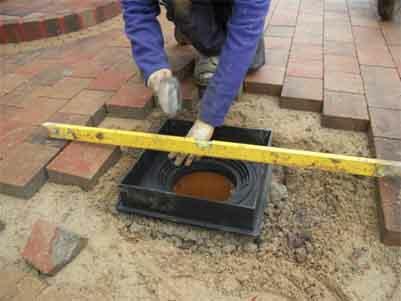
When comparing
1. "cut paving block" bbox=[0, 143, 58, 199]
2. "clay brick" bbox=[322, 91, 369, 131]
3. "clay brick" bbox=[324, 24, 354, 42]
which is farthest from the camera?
"clay brick" bbox=[324, 24, 354, 42]

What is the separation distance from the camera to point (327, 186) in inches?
69.4

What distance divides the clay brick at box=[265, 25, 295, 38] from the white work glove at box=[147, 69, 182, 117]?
59.7 inches

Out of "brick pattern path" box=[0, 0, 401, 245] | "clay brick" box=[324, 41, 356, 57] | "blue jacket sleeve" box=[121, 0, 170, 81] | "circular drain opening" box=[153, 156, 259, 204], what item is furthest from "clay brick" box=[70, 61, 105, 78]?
"clay brick" box=[324, 41, 356, 57]

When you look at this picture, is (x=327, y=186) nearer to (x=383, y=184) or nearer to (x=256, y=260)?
(x=383, y=184)

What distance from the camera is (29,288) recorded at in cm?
140

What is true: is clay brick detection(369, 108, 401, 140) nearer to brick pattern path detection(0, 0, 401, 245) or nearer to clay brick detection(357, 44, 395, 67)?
brick pattern path detection(0, 0, 401, 245)

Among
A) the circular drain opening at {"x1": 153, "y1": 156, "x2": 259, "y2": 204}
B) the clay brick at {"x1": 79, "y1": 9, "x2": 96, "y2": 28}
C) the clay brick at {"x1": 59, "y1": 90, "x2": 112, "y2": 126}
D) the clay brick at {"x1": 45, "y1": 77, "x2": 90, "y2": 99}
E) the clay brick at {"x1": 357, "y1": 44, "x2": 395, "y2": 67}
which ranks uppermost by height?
the clay brick at {"x1": 79, "y1": 9, "x2": 96, "y2": 28}

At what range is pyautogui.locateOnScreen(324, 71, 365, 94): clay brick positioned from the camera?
88.7 inches

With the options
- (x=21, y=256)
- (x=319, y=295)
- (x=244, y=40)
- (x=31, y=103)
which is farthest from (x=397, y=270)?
(x=31, y=103)

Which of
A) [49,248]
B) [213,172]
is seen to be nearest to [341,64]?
[213,172]

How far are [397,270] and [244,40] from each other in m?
1.04

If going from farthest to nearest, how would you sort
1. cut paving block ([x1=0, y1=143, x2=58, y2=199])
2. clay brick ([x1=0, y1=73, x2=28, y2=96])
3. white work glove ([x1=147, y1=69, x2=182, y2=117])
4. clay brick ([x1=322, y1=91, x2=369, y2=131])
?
clay brick ([x1=0, y1=73, x2=28, y2=96]) → clay brick ([x1=322, y1=91, x2=369, y2=131]) → cut paving block ([x1=0, y1=143, x2=58, y2=199]) → white work glove ([x1=147, y1=69, x2=182, y2=117])

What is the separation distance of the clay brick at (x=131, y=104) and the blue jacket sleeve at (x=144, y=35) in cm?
45

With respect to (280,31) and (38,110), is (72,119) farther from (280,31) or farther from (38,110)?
(280,31)
